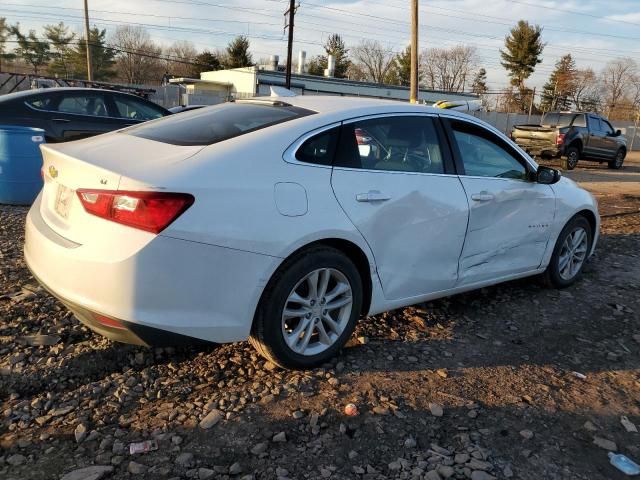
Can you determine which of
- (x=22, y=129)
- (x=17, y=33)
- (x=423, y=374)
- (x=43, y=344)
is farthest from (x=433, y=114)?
(x=17, y=33)

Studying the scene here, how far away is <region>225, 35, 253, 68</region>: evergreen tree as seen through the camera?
65.4m

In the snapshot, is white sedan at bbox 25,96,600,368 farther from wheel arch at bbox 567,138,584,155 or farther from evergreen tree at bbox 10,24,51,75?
evergreen tree at bbox 10,24,51,75

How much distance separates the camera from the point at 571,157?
56.0 feet

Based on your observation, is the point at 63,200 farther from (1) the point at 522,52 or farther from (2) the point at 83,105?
(1) the point at 522,52

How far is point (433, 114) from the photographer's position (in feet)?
12.7

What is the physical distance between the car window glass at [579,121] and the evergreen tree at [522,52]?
1910 inches

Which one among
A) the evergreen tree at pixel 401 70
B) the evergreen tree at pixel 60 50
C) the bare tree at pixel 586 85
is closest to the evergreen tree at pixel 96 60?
the evergreen tree at pixel 60 50

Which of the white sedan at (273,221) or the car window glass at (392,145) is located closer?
the white sedan at (273,221)

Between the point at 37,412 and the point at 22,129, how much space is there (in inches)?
192

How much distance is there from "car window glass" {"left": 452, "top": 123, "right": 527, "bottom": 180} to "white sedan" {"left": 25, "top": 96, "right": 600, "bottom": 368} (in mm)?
16

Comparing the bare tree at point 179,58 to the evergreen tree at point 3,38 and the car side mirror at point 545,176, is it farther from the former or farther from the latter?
the car side mirror at point 545,176

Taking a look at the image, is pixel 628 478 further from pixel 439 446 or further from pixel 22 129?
pixel 22 129

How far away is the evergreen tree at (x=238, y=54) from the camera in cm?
6538

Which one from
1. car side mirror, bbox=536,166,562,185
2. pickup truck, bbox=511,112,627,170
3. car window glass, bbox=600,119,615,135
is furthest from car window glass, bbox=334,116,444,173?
car window glass, bbox=600,119,615,135
